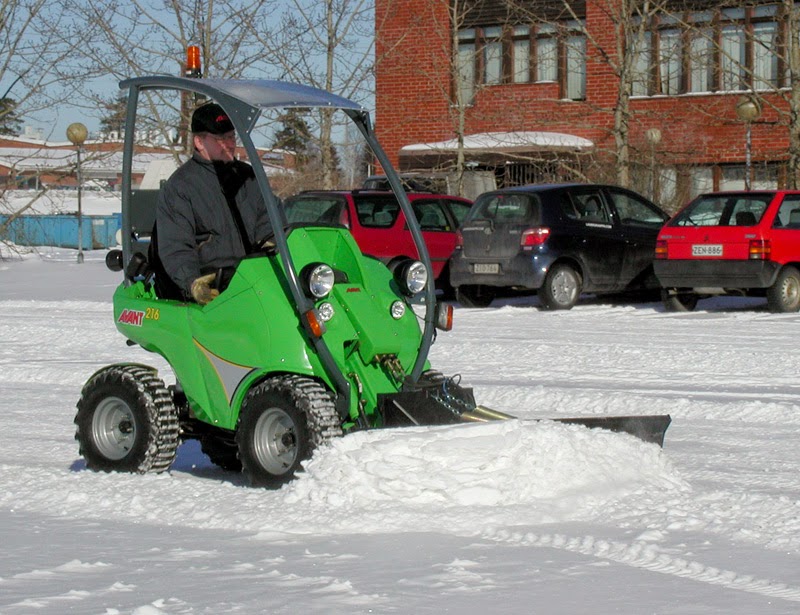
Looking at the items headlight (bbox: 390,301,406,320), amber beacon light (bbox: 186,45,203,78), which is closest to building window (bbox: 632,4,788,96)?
amber beacon light (bbox: 186,45,203,78)

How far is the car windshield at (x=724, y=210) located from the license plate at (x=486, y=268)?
2.12 metres

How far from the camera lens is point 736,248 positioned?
15.8 meters

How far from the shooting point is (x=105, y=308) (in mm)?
17734

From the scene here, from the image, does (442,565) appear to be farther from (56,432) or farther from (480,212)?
(480,212)

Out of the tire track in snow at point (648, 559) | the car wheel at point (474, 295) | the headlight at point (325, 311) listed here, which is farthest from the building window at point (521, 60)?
the tire track in snow at point (648, 559)

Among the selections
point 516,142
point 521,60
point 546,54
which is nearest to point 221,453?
point 516,142

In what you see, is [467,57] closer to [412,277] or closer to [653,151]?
[653,151]

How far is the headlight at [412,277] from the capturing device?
6.64 m

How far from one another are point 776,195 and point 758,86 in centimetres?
1276

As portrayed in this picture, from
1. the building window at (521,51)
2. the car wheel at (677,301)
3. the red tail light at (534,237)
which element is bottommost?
the car wheel at (677,301)

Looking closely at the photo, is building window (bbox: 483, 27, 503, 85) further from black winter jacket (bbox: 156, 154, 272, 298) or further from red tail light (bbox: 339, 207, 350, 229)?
black winter jacket (bbox: 156, 154, 272, 298)

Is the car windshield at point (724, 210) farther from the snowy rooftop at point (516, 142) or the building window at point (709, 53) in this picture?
the snowy rooftop at point (516, 142)

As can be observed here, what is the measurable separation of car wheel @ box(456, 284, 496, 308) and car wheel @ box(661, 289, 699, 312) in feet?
7.90

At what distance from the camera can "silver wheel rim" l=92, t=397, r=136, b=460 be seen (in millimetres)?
6855
